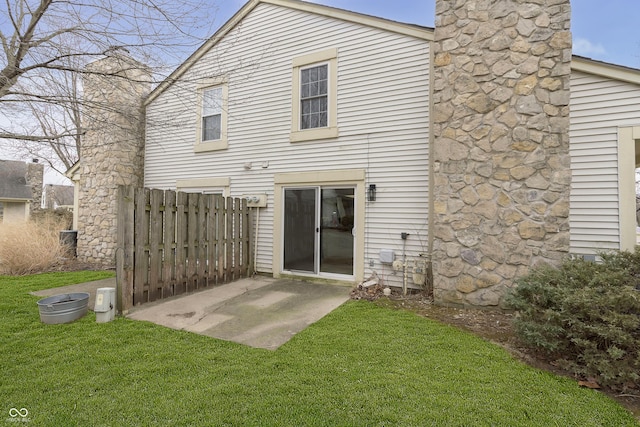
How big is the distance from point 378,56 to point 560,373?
6074 millimetres

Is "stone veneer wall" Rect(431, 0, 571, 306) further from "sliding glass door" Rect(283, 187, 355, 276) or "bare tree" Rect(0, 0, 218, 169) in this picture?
"bare tree" Rect(0, 0, 218, 169)

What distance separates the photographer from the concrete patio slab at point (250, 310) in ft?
13.4

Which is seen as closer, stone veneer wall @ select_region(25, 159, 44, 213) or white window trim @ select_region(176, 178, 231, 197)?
white window trim @ select_region(176, 178, 231, 197)

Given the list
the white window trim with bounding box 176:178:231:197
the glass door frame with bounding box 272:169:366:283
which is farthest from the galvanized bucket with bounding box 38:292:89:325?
the white window trim with bounding box 176:178:231:197

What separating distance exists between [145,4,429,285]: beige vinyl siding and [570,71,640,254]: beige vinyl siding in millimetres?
2423

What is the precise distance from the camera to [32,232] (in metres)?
8.71

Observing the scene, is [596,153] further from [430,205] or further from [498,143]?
[430,205]

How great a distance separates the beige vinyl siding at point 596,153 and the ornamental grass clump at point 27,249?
38.9ft

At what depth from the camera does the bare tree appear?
369cm

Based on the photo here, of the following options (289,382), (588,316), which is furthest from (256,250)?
(588,316)

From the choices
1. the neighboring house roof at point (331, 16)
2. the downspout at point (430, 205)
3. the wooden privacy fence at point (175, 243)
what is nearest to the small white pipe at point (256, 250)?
the wooden privacy fence at point (175, 243)

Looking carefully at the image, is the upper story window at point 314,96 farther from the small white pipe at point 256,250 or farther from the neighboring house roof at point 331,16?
the small white pipe at point 256,250

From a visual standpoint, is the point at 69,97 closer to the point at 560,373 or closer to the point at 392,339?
the point at 392,339

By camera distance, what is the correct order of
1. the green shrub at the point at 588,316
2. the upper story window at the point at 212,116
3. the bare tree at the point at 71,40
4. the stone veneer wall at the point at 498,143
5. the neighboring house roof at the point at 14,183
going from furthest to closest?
the neighboring house roof at the point at 14,183 < the upper story window at the point at 212,116 < the stone veneer wall at the point at 498,143 < the bare tree at the point at 71,40 < the green shrub at the point at 588,316
